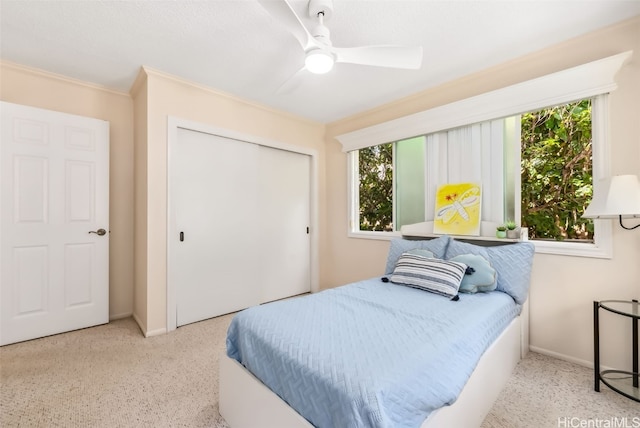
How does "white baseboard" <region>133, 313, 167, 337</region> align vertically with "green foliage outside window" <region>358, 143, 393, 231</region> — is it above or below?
below

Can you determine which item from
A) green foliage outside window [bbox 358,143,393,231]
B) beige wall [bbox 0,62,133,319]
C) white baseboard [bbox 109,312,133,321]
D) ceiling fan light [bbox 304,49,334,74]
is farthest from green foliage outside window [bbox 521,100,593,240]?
white baseboard [bbox 109,312,133,321]

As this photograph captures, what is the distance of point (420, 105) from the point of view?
9.99 feet

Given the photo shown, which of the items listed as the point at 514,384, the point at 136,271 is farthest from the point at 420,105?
the point at 136,271

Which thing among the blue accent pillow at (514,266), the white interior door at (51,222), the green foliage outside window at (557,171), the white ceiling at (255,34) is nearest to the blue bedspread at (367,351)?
the blue accent pillow at (514,266)

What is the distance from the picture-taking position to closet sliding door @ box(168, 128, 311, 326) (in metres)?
2.80

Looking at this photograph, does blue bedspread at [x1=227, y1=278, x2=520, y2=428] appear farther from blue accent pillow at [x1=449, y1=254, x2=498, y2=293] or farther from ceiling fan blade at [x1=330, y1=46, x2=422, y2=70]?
ceiling fan blade at [x1=330, y1=46, x2=422, y2=70]

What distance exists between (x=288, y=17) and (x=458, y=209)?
2208 mm

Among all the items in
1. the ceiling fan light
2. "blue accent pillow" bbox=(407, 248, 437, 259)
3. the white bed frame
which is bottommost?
the white bed frame

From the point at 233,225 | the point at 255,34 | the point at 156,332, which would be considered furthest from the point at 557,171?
the point at 156,332

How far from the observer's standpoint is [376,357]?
112 cm

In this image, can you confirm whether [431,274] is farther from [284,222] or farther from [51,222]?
[51,222]

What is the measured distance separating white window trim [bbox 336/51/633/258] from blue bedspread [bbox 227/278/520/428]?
0.84 meters

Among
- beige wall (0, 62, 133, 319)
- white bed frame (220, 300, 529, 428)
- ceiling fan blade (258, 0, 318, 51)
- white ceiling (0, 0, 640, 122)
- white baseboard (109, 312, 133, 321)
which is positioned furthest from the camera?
white baseboard (109, 312, 133, 321)

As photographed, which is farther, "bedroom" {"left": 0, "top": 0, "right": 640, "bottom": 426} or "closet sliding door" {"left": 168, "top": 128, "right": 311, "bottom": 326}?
"closet sliding door" {"left": 168, "top": 128, "right": 311, "bottom": 326}
